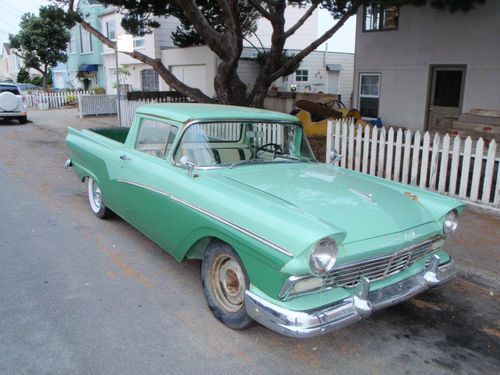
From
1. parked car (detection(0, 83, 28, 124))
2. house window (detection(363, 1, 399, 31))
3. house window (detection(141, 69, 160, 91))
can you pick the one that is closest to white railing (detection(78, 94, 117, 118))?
parked car (detection(0, 83, 28, 124))

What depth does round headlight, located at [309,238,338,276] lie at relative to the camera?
2777mm

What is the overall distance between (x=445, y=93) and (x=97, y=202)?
9.94 m

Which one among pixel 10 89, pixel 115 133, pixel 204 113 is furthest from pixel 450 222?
pixel 10 89

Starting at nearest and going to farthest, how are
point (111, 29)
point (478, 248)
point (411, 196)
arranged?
1. point (411, 196)
2. point (478, 248)
3. point (111, 29)

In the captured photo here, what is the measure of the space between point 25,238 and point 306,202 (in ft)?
12.0

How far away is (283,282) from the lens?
2809 mm

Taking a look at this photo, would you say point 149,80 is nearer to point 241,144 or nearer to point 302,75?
point 302,75

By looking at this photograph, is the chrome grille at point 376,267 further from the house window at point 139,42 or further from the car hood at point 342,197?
the house window at point 139,42

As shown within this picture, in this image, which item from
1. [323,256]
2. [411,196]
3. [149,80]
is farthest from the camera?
[149,80]

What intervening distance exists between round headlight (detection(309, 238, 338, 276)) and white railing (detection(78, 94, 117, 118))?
1801 centimetres

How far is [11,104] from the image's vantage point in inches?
679

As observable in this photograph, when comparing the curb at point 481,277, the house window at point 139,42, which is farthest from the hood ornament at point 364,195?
the house window at point 139,42

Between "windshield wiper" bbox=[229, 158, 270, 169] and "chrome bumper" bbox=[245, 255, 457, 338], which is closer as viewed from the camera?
"chrome bumper" bbox=[245, 255, 457, 338]

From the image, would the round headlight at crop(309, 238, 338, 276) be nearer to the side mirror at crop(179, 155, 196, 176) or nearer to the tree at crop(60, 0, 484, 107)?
the side mirror at crop(179, 155, 196, 176)
